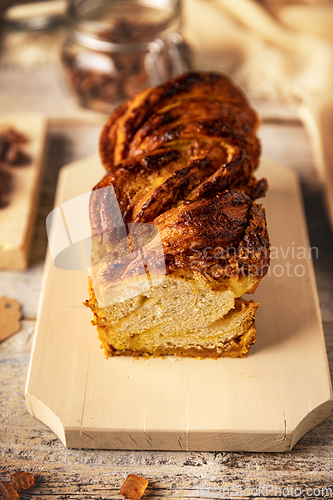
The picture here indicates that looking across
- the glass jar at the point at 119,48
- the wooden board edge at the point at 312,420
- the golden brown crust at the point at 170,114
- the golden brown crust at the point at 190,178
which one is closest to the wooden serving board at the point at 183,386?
the wooden board edge at the point at 312,420

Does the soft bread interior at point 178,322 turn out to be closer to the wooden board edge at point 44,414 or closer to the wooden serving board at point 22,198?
the wooden board edge at point 44,414

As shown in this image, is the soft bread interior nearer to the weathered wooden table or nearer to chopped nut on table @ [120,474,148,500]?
the weathered wooden table

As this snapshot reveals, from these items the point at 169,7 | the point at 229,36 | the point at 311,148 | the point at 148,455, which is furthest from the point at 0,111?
the point at 148,455

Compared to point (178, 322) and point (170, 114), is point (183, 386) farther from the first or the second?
point (170, 114)

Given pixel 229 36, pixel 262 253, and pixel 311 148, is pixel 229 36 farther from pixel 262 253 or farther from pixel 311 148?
pixel 262 253

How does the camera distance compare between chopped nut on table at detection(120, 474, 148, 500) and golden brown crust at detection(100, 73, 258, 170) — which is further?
golden brown crust at detection(100, 73, 258, 170)

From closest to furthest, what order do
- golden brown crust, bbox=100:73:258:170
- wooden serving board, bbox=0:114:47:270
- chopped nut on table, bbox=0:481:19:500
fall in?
chopped nut on table, bbox=0:481:19:500 < golden brown crust, bbox=100:73:258:170 < wooden serving board, bbox=0:114:47:270

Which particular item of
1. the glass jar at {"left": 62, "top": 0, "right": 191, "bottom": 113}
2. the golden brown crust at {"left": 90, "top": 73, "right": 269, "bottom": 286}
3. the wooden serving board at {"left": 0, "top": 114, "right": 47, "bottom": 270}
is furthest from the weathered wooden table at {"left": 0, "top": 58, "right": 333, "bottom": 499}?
the glass jar at {"left": 62, "top": 0, "right": 191, "bottom": 113}
